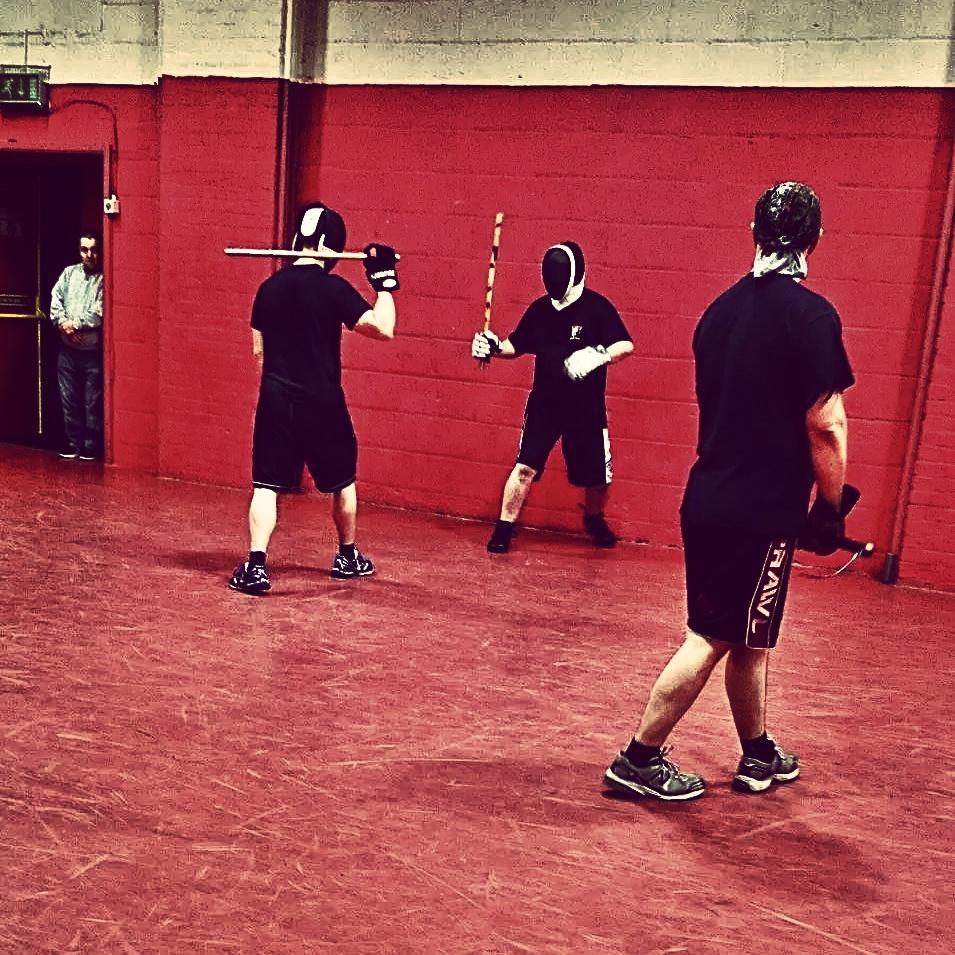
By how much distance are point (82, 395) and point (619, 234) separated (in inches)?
176

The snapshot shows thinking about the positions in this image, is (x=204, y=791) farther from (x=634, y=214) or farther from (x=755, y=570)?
(x=634, y=214)

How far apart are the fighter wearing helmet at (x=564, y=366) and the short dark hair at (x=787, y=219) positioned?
306 centimetres

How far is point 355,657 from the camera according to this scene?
466 centimetres

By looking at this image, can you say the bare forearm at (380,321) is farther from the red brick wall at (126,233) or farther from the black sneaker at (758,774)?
the red brick wall at (126,233)

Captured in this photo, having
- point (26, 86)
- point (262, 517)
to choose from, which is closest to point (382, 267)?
point (262, 517)

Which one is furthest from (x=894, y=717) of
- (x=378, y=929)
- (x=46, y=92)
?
(x=46, y=92)

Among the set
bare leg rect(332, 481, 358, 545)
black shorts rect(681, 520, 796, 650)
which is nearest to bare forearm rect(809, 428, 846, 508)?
black shorts rect(681, 520, 796, 650)

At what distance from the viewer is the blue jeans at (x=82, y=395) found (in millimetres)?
8617

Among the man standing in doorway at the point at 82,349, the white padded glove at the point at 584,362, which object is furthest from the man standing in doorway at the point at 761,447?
the man standing in doorway at the point at 82,349

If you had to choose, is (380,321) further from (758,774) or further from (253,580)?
(758,774)

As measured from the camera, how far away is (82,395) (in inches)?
344

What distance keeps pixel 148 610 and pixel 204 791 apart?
186cm

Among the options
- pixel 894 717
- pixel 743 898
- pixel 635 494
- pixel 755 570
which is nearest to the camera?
pixel 743 898

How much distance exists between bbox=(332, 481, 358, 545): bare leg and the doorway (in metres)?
4.55
